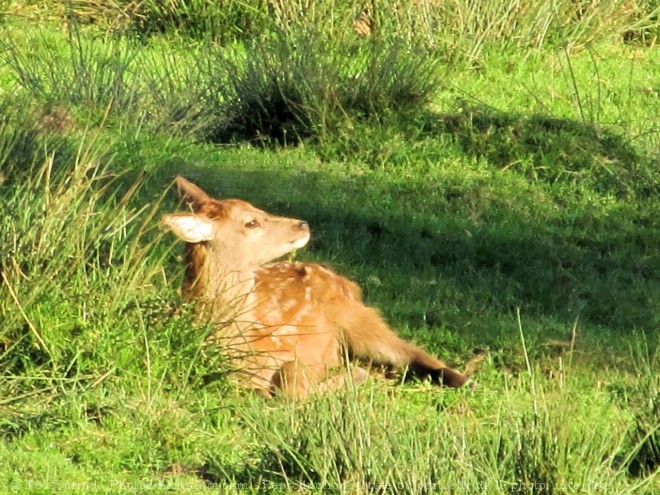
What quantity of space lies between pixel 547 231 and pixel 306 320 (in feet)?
10.4

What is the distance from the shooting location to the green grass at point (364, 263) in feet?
19.9

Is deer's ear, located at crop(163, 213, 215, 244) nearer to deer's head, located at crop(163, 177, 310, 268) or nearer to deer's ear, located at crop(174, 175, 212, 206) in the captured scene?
deer's head, located at crop(163, 177, 310, 268)

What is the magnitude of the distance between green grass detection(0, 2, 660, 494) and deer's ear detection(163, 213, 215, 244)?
170 mm

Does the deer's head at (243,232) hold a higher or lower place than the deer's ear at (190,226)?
lower

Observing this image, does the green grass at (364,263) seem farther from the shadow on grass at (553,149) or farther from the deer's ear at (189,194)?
the deer's ear at (189,194)

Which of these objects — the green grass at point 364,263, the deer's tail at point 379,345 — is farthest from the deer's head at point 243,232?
the deer's tail at point 379,345

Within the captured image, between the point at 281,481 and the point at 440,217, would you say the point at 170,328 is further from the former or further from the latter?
the point at 440,217

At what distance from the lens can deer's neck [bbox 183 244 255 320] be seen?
7.86m

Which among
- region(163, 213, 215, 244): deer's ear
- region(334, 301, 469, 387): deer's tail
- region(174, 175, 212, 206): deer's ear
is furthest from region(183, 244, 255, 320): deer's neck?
region(334, 301, 469, 387): deer's tail

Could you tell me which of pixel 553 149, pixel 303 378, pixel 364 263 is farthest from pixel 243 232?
pixel 553 149

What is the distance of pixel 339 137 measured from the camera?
40.0 ft

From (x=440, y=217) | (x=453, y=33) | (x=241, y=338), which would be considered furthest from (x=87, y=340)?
(x=453, y=33)

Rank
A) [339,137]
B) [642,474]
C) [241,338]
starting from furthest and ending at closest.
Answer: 1. [339,137]
2. [241,338]
3. [642,474]

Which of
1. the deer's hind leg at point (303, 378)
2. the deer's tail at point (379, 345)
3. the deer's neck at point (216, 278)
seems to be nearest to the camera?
the deer's hind leg at point (303, 378)
